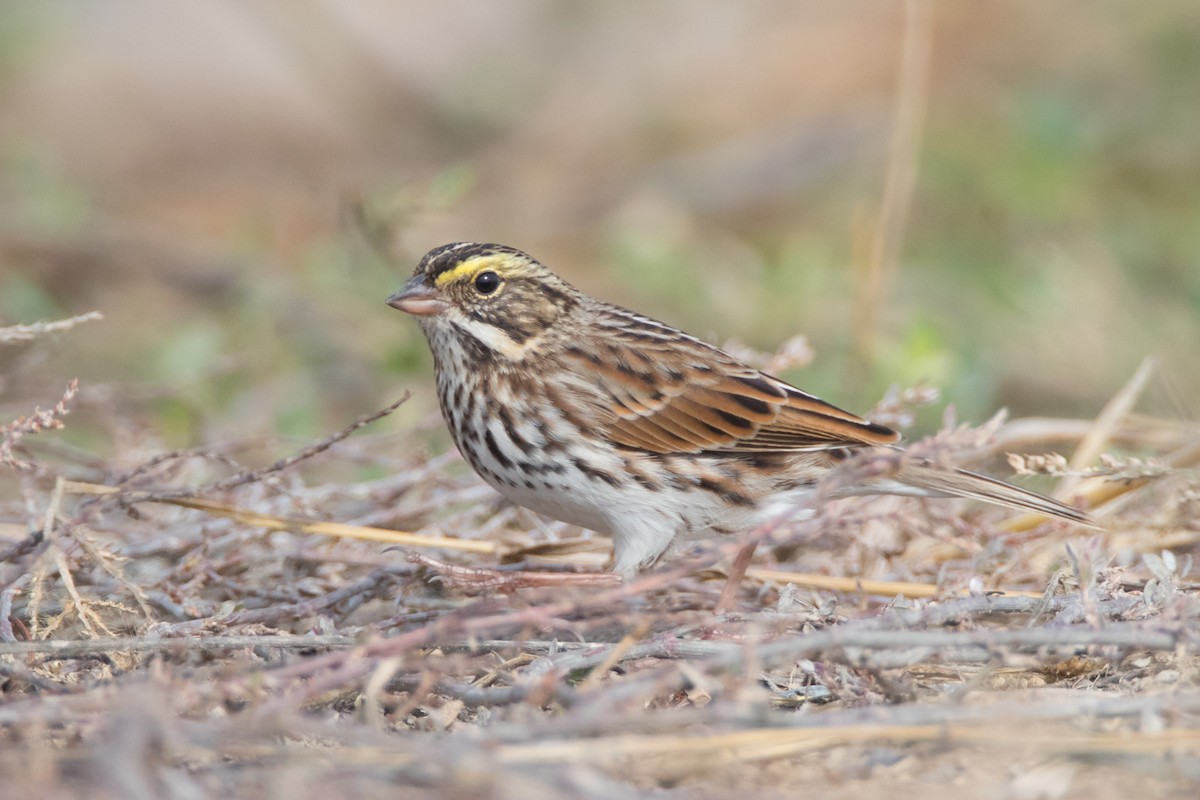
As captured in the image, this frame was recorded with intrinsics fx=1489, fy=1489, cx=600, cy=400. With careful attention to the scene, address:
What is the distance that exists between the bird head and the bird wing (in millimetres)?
200

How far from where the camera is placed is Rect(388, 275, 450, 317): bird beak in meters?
4.98

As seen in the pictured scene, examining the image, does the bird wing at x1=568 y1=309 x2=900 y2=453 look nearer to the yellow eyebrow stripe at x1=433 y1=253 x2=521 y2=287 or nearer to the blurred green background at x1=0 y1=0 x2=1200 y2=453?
the yellow eyebrow stripe at x1=433 y1=253 x2=521 y2=287

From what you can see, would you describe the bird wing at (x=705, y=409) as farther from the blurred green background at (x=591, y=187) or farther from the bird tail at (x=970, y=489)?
the blurred green background at (x=591, y=187)

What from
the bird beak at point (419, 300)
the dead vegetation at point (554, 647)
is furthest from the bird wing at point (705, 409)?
the bird beak at point (419, 300)

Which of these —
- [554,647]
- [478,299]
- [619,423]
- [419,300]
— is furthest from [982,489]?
[419,300]

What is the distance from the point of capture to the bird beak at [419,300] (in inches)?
196

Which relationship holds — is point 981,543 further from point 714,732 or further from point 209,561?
point 209,561

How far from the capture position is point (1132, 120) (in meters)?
11.1

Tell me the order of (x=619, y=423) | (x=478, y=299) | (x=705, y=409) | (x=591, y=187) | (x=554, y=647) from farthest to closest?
(x=591, y=187) < (x=478, y=299) < (x=705, y=409) < (x=619, y=423) < (x=554, y=647)

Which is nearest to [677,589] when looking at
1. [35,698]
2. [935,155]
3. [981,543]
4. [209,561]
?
[981,543]

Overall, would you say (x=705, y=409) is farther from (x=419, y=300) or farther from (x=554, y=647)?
(x=554, y=647)

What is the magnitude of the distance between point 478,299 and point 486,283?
2.7 inches

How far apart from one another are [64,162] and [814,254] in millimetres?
6673

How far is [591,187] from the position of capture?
12.0m
